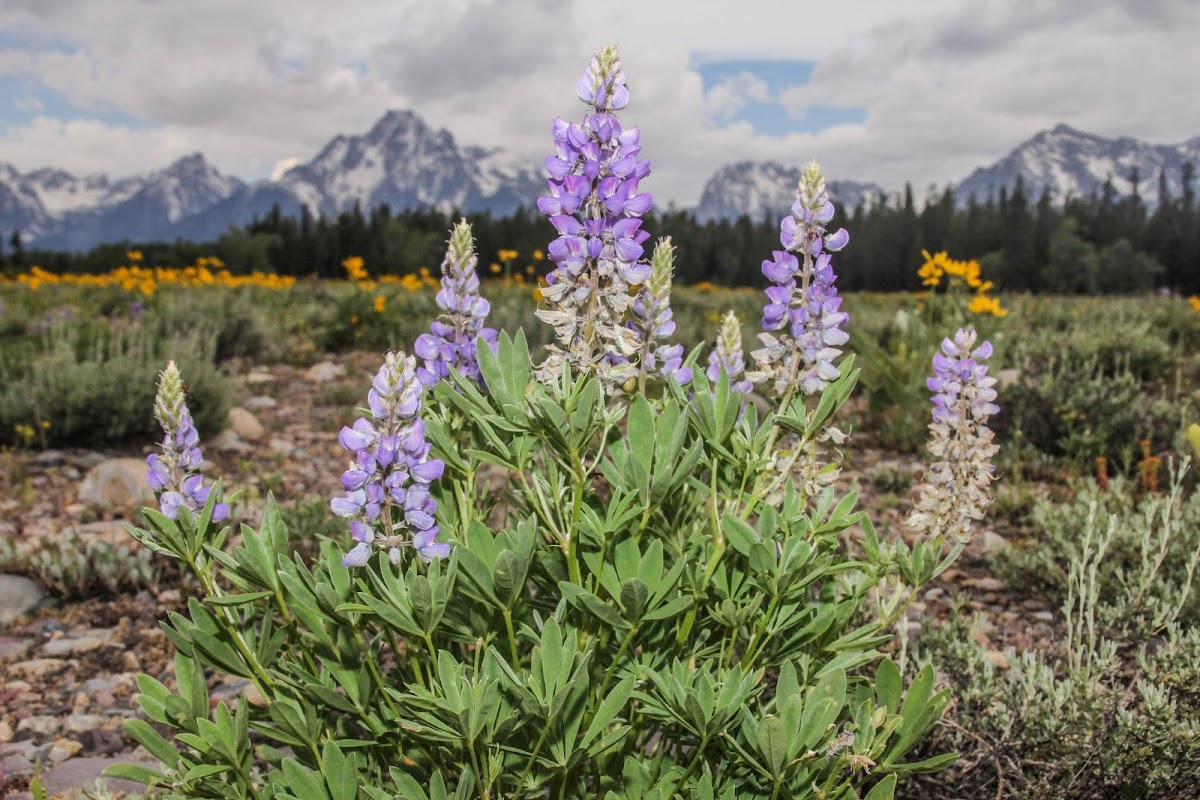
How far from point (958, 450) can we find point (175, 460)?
1.86 metres

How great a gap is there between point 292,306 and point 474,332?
10.6 m

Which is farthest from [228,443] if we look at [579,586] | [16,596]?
[579,586]

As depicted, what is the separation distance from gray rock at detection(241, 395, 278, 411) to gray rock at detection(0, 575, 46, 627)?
11.2 feet

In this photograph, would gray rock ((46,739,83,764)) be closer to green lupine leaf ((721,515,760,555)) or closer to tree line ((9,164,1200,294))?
green lupine leaf ((721,515,760,555))

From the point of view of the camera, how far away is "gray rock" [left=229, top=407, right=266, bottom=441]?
6.51 m

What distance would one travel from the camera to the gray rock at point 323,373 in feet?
27.9

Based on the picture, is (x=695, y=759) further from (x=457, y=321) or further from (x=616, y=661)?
(x=457, y=321)

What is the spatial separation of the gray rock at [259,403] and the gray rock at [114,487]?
209 centimetres

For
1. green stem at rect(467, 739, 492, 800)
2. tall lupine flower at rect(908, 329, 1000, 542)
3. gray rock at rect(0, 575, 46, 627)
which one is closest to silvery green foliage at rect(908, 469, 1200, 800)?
tall lupine flower at rect(908, 329, 1000, 542)

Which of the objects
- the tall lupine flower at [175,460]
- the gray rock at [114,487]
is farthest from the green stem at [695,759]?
the gray rock at [114,487]

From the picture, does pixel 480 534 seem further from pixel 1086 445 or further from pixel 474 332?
pixel 1086 445

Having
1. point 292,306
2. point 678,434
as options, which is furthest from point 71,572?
point 292,306

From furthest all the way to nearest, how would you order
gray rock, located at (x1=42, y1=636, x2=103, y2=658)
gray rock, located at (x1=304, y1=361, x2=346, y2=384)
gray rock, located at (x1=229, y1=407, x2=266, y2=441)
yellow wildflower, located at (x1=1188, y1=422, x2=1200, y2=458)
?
gray rock, located at (x1=304, y1=361, x2=346, y2=384) → gray rock, located at (x1=229, y1=407, x2=266, y2=441) → yellow wildflower, located at (x1=1188, y1=422, x2=1200, y2=458) → gray rock, located at (x1=42, y1=636, x2=103, y2=658)

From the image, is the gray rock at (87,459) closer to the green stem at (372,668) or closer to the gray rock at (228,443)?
the gray rock at (228,443)
